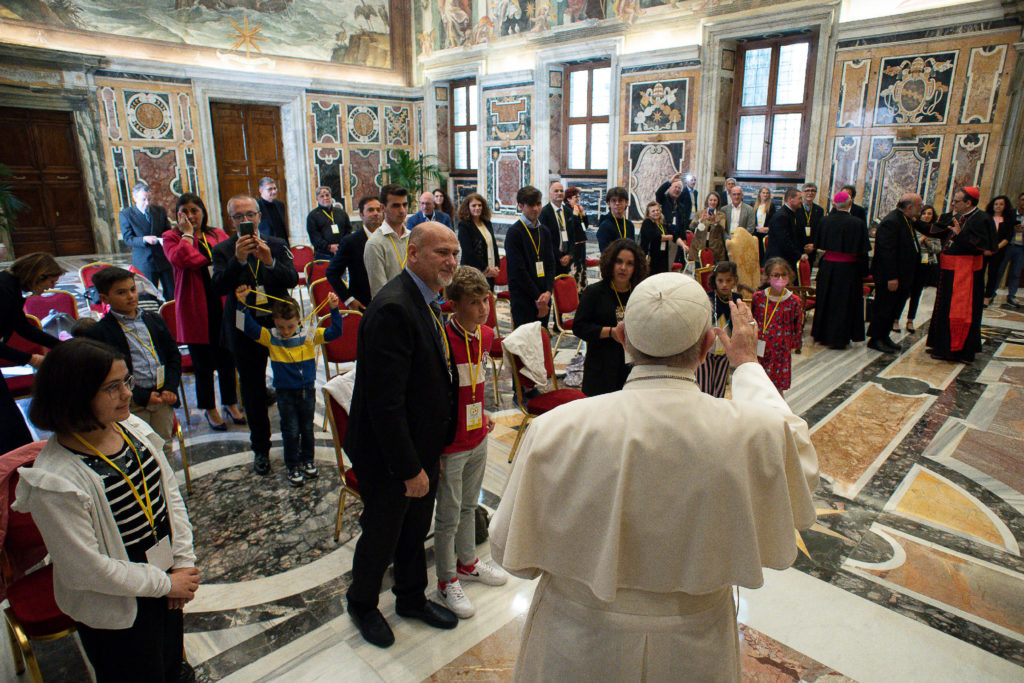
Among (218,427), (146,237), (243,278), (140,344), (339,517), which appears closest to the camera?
(339,517)

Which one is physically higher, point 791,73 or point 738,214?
point 791,73

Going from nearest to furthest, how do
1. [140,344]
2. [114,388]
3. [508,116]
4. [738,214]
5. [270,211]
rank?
[114,388] < [140,344] < [270,211] < [738,214] < [508,116]

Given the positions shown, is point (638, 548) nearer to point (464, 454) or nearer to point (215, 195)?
point (464, 454)

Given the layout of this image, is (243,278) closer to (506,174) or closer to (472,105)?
(506,174)

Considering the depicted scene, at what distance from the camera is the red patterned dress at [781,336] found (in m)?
4.34

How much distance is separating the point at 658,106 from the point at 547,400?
8909mm

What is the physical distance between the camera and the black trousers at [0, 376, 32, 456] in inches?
117

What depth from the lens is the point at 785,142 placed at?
10.2 m

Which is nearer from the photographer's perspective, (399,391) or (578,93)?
(399,391)

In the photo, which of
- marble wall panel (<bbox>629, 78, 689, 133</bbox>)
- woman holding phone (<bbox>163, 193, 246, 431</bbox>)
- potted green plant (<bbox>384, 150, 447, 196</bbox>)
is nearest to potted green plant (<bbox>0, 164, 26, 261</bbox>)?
potted green plant (<bbox>384, 150, 447, 196</bbox>)

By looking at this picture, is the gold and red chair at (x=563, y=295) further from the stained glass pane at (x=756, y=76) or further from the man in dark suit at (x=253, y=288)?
the stained glass pane at (x=756, y=76)

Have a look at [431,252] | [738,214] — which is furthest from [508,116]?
[431,252]

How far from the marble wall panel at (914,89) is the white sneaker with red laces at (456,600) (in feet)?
31.4

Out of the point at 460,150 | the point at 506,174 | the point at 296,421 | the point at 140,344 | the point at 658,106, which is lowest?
the point at 296,421
